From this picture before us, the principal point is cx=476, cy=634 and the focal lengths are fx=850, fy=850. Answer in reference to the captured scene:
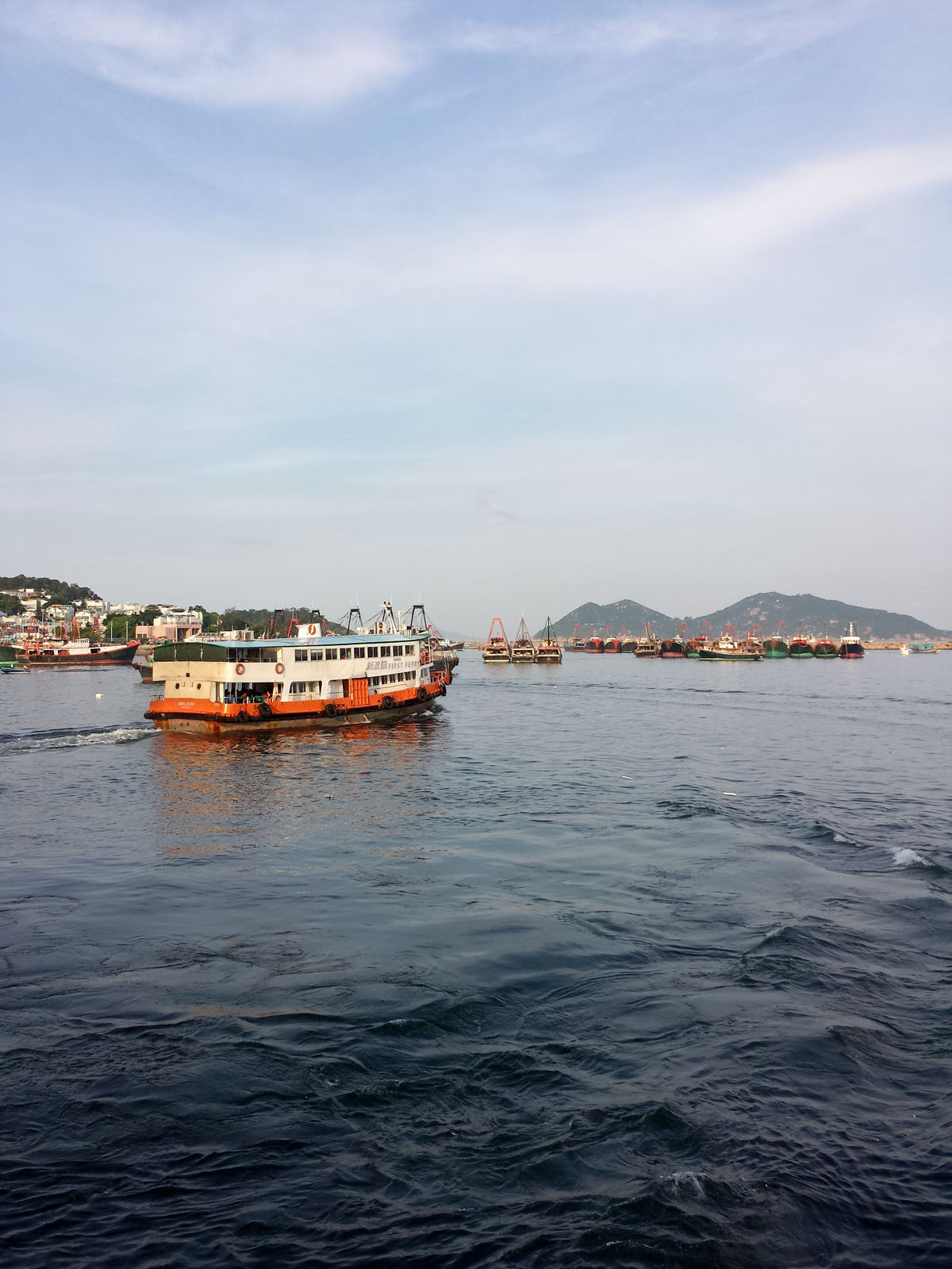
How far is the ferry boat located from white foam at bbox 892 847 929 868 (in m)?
40.5

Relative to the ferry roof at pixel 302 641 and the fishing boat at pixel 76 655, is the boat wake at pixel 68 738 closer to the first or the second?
the ferry roof at pixel 302 641

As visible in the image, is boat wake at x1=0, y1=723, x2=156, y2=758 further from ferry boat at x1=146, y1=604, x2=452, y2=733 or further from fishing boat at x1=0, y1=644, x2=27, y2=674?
fishing boat at x1=0, y1=644, x2=27, y2=674

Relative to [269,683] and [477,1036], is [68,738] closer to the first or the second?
[269,683]

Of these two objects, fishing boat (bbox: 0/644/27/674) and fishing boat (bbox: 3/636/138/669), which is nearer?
fishing boat (bbox: 0/644/27/674)

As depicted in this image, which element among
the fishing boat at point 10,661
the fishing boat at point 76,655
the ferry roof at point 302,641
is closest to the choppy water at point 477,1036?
the ferry roof at point 302,641

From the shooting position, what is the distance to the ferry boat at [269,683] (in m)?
56.8

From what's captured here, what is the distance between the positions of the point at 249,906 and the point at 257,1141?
11.1 meters

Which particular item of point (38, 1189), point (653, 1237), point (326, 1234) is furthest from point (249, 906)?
point (653, 1237)

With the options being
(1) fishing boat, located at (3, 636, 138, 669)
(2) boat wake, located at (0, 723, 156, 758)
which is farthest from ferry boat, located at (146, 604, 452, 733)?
(1) fishing boat, located at (3, 636, 138, 669)

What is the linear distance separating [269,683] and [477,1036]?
46646 millimetres

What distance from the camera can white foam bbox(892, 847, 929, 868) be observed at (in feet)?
83.9

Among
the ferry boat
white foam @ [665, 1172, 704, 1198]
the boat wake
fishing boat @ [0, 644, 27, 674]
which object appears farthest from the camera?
fishing boat @ [0, 644, 27, 674]

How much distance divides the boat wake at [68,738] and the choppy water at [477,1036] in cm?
2087

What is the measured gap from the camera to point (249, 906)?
72.4 ft
